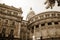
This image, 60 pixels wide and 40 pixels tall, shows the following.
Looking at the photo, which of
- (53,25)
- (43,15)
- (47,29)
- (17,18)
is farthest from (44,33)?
(17,18)

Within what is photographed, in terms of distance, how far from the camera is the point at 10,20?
3012 centimetres

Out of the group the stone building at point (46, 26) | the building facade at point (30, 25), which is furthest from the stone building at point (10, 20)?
the stone building at point (46, 26)

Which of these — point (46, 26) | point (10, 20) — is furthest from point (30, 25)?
point (10, 20)

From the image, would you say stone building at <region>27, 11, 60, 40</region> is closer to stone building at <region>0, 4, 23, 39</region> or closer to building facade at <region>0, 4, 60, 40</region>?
building facade at <region>0, 4, 60, 40</region>

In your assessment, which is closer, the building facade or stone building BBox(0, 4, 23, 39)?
the building facade

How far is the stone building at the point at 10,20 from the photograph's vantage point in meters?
28.4

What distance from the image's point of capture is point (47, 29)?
28.0 metres

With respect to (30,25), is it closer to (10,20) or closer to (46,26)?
(46,26)

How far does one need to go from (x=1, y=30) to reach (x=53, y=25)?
14.6 metres

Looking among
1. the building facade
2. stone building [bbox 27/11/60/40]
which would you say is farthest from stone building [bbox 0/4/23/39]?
stone building [bbox 27/11/60/40]

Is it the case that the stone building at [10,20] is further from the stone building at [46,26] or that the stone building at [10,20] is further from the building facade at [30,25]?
the stone building at [46,26]

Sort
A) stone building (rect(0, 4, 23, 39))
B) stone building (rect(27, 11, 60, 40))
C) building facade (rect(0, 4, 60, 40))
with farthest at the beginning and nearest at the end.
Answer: stone building (rect(0, 4, 23, 39)) < building facade (rect(0, 4, 60, 40)) < stone building (rect(27, 11, 60, 40))

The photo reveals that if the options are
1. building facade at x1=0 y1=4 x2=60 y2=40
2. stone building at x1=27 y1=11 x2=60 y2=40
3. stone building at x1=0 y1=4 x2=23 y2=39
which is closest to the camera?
stone building at x1=27 y1=11 x2=60 y2=40

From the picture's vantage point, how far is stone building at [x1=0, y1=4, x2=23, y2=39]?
93.0ft
